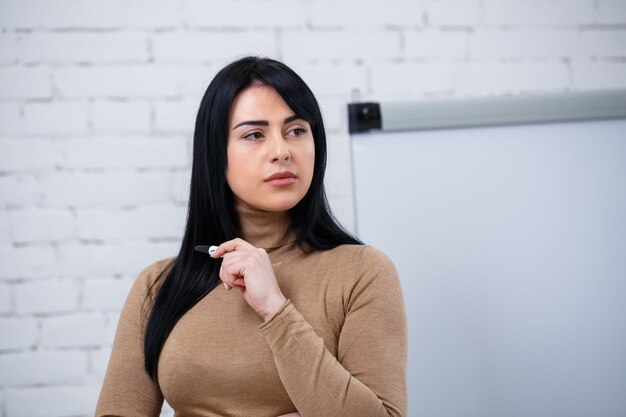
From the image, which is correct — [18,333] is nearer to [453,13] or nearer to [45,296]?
[45,296]

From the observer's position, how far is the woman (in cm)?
97

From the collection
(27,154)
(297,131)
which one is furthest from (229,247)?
(27,154)

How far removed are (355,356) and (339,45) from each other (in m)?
0.87

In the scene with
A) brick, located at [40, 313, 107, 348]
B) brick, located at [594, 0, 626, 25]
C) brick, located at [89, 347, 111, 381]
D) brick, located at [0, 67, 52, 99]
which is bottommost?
brick, located at [89, 347, 111, 381]

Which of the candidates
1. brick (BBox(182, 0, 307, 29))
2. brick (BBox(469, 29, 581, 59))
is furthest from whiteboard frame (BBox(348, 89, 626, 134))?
brick (BBox(182, 0, 307, 29))

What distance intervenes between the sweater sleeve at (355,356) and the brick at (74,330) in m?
0.70

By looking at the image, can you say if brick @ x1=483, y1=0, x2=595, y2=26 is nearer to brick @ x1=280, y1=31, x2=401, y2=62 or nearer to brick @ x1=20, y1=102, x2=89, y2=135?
brick @ x1=280, y1=31, x2=401, y2=62

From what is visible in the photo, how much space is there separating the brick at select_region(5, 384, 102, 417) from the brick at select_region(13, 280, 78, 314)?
0.19 meters

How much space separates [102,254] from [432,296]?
0.82 metres

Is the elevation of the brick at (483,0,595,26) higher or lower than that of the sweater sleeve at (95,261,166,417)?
higher

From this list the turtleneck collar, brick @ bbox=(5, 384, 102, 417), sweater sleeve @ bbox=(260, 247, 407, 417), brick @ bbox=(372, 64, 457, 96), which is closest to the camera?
sweater sleeve @ bbox=(260, 247, 407, 417)

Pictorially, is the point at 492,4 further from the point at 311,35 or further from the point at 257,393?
the point at 257,393

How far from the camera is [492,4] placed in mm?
1625

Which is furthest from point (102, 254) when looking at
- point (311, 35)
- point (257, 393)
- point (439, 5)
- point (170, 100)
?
point (439, 5)
